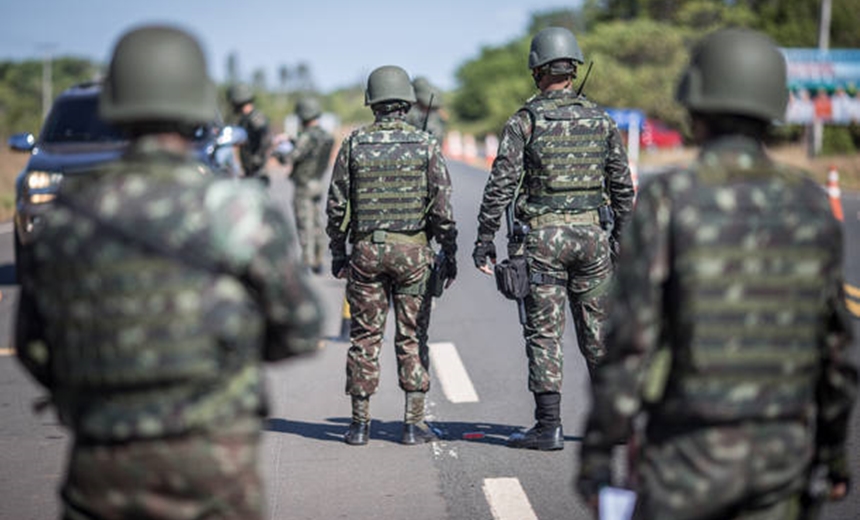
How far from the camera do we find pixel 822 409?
3162 mm

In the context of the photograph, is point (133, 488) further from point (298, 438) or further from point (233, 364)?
point (298, 438)

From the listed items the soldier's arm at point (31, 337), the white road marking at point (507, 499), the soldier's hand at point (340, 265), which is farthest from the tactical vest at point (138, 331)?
the soldier's hand at point (340, 265)

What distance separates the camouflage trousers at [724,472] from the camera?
2.94m

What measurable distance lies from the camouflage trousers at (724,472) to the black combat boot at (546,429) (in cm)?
363

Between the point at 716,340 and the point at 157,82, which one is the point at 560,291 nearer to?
the point at 716,340

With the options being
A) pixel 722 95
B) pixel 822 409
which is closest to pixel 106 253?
pixel 722 95

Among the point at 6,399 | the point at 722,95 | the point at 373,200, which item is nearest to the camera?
the point at 722,95

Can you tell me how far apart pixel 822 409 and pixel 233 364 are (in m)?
1.48

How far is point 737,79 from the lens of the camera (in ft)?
10.2

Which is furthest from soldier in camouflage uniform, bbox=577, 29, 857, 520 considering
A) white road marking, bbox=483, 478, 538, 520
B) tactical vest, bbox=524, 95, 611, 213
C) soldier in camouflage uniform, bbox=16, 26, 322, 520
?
tactical vest, bbox=524, 95, 611, 213

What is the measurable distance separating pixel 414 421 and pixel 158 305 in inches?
167

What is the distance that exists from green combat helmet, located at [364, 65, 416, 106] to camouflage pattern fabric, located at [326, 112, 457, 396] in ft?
0.40

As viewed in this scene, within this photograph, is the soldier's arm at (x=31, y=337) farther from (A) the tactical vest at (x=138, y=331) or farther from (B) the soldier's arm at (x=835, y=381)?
(B) the soldier's arm at (x=835, y=381)

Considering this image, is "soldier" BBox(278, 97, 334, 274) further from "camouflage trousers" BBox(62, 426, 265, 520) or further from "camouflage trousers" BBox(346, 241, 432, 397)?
"camouflage trousers" BBox(62, 426, 265, 520)
